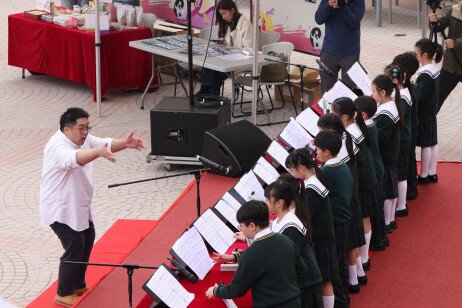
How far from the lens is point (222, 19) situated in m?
13.7

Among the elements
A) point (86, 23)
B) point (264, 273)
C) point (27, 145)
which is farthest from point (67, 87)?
point (264, 273)

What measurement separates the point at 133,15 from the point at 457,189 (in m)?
5.89

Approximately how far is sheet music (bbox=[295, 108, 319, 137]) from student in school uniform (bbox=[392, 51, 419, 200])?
3.29ft

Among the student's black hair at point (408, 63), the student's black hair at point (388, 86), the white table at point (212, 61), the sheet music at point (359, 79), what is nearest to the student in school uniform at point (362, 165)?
the student's black hair at point (388, 86)

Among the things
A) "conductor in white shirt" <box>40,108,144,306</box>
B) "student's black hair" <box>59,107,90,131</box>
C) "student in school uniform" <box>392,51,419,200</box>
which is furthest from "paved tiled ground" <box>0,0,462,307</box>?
"student's black hair" <box>59,107,90,131</box>

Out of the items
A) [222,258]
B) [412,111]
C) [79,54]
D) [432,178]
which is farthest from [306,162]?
[79,54]

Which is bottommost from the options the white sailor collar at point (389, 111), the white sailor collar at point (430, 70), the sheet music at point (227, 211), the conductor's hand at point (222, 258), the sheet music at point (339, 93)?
the conductor's hand at point (222, 258)

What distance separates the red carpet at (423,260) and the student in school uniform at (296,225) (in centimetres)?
138

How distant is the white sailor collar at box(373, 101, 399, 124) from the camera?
376 inches

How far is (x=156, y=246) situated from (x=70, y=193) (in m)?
0.84

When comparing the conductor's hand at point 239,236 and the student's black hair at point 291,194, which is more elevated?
the student's black hair at point 291,194

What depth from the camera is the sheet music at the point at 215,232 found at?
7836mm

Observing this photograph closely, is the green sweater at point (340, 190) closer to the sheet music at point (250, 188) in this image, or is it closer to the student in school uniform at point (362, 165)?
the sheet music at point (250, 188)

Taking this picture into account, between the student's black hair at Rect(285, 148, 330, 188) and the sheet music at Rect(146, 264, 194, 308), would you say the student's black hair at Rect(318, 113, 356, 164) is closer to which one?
the student's black hair at Rect(285, 148, 330, 188)
